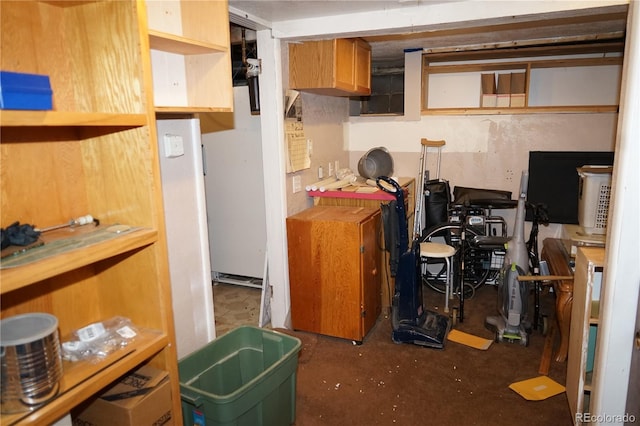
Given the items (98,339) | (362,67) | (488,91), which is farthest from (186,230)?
(488,91)

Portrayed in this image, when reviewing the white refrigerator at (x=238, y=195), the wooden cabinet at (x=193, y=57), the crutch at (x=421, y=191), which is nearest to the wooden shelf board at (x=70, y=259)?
the wooden cabinet at (x=193, y=57)

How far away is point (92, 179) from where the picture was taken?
146cm

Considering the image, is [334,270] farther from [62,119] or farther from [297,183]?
[62,119]

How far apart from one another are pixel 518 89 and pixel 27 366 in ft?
13.6

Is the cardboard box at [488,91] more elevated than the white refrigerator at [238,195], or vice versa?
the cardboard box at [488,91]

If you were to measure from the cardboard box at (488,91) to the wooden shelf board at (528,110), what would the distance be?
6 centimetres

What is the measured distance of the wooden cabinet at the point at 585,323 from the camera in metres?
2.01

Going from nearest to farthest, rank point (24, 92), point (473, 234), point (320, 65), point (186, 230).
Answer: point (24, 92), point (186, 230), point (320, 65), point (473, 234)

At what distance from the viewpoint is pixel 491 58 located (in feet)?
13.4

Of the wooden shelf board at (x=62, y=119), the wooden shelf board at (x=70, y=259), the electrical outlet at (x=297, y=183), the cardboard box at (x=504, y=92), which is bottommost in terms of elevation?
the electrical outlet at (x=297, y=183)

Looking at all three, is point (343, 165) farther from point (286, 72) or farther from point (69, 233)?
point (69, 233)

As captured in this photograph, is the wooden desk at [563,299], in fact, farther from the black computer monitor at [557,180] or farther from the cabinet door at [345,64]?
the cabinet door at [345,64]

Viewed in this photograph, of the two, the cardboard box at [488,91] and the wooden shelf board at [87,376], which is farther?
the cardboard box at [488,91]

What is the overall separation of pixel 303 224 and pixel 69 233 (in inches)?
70.3
